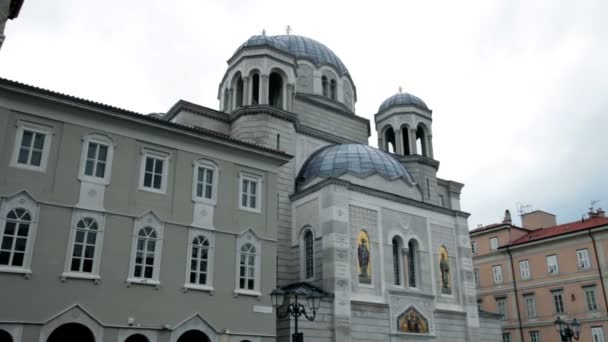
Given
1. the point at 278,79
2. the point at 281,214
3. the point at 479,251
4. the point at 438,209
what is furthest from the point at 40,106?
the point at 479,251

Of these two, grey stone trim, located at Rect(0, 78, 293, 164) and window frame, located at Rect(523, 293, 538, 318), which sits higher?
grey stone trim, located at Rect(0, 78, 293, 164)

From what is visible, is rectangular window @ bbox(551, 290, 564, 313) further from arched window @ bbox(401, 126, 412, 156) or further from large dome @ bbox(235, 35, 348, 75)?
large dome @ bbox(235, 35, 348, 75)

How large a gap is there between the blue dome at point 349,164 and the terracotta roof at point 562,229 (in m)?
16.6

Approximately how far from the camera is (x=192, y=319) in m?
19.6

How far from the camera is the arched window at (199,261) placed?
2027cm

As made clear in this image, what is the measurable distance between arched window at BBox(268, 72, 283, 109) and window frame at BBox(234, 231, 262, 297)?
39.6ft

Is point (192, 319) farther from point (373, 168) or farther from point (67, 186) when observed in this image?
point (373, 168)

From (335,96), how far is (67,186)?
23.1 meters

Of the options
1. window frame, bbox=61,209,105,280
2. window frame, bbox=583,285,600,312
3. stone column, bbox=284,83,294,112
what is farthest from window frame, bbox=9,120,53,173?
window frame, bbox=583,285,600,312

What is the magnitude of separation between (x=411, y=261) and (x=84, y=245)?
1753 centimetres

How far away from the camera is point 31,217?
57.7 ft

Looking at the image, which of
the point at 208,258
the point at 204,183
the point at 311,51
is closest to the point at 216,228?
the point at 208,258

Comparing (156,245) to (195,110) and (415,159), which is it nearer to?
(195,110)

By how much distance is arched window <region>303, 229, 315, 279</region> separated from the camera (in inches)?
1064
